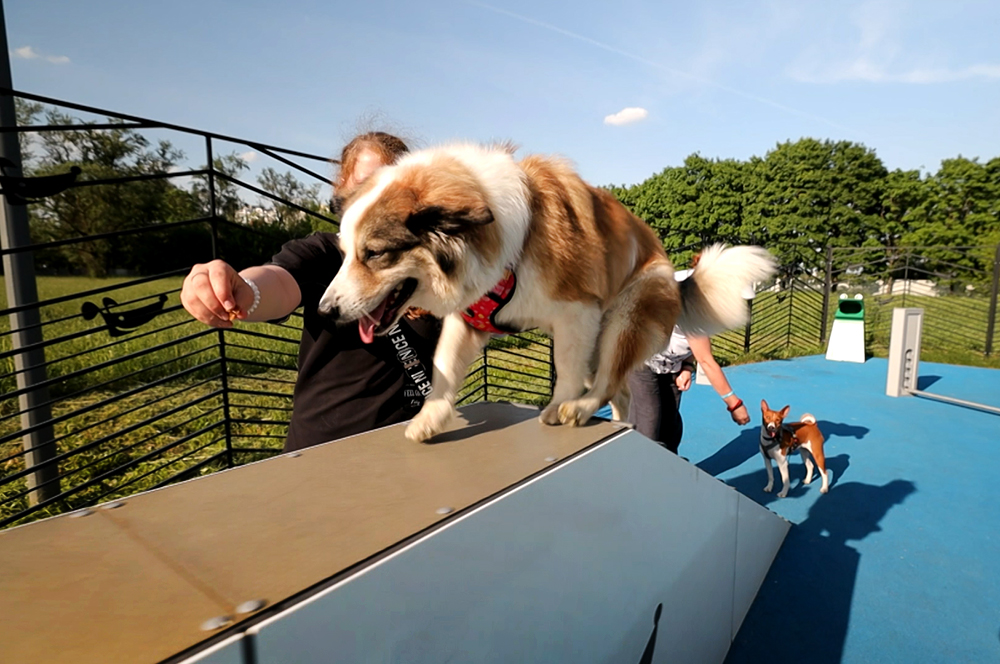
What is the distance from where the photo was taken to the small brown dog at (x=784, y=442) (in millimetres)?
4219

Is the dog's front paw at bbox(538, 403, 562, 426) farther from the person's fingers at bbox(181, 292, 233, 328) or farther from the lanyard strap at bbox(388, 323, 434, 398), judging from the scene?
the person's fingers at bbox(181, 292, 233, 328)

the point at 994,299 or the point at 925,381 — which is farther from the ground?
the point at 994,299

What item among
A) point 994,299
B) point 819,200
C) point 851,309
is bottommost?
→ point 851,309

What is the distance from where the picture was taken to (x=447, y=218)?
1441 mm

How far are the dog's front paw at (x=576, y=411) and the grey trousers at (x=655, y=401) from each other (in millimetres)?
1889

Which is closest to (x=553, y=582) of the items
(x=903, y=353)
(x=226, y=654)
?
(x=226, y=654)

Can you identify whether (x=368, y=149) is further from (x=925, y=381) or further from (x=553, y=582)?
(x=925, y=381)

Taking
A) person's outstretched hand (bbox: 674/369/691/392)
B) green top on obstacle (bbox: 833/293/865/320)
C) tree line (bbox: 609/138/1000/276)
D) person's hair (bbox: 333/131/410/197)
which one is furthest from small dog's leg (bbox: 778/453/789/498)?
tree line (bbox: 609/138/1000/276)

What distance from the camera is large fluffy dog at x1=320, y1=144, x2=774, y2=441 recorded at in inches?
57.2

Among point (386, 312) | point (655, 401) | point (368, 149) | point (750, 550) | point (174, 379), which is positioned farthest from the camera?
point (174, 379)

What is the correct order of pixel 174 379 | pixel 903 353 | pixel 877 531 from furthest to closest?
pixel 903 353
pixel 174 379
pixel 877 531

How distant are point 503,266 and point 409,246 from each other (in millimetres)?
281

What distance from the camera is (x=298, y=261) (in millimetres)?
1714

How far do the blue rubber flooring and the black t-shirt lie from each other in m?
2.05
